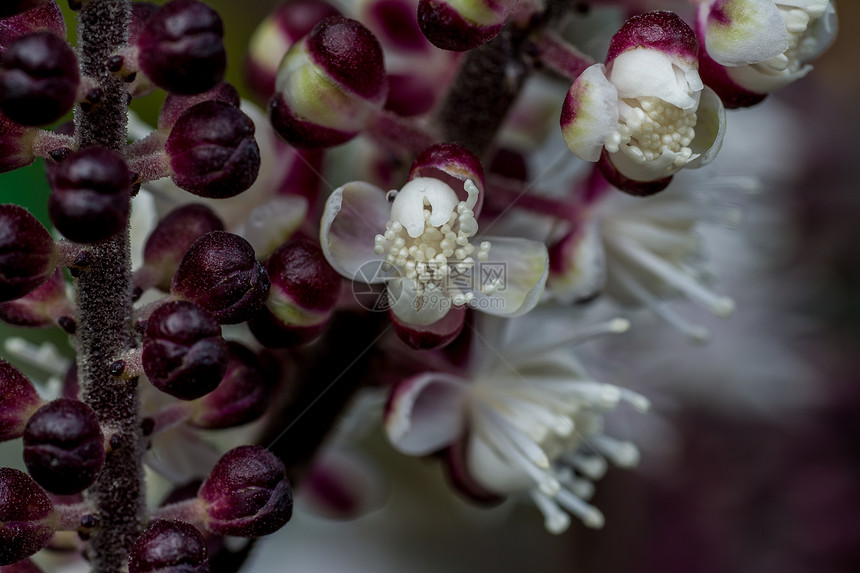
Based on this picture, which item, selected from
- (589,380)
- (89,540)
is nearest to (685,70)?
(589,380)

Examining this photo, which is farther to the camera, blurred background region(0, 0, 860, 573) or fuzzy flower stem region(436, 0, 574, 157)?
blurred background region(0, 0, 860, 573)

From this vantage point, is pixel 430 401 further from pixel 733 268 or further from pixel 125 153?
pixel 733 268

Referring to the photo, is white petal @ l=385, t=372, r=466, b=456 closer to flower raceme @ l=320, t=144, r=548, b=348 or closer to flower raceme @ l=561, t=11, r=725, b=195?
flower raceme @ l=320, t=144, r=548, b=348

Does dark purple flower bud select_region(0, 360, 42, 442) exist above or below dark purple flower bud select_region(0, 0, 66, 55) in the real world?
below

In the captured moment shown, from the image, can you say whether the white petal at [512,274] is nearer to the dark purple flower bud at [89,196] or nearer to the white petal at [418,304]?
the white petal at [418,304]

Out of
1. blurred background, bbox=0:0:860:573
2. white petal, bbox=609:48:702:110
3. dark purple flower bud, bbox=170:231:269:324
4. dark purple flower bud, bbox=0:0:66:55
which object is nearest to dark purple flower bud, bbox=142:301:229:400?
dark purple flower bud, bbox=170:231:269:324

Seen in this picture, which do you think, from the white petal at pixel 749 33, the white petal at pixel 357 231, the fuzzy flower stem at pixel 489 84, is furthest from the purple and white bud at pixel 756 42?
the white petal at pixel 357 231

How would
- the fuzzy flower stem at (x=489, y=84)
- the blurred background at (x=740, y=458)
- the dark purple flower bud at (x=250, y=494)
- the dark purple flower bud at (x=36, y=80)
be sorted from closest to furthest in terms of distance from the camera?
1. the dark purple flower bud at (x=36, y=80)
2. the dark purple flower bud at (x=250, y=494)
3. the fuzzy flower stem at (x=489, y=84)
4. the blurred background at (x=740, y=458)

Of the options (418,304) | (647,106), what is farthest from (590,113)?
(418,304)
